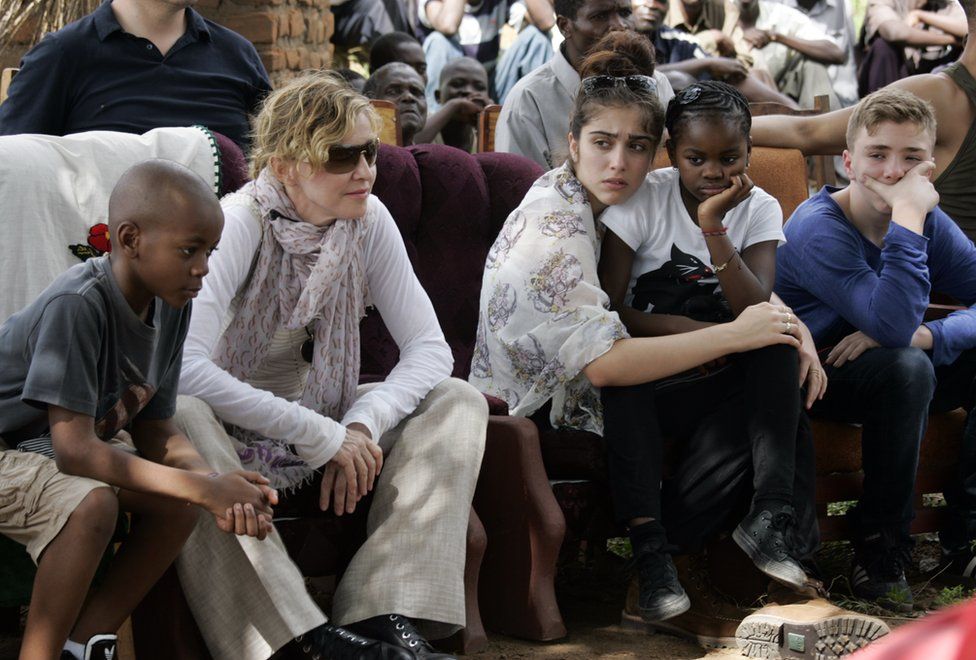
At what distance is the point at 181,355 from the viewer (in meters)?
2.74

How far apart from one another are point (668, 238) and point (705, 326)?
286 mm

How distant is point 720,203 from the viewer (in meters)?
3.45

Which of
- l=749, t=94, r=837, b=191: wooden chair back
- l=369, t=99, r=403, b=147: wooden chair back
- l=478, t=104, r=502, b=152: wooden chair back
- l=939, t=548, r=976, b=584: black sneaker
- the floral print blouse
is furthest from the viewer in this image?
l=478, t=104, r=502, b=152: wooden chair back

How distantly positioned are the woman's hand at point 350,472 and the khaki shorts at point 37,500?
618 millimetres

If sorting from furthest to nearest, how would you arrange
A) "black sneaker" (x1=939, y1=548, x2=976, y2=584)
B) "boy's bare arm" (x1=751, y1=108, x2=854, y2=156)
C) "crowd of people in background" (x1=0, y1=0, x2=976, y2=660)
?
1. "boy's bare arm" (x1=751, y1=108, x2=854, y2=156)
2. "black sneaker" (x1=939, y1=548, x2=976, y2=584)
3. "crowd of people in background" (x1=0, y1=0, x2=976, y2=660)

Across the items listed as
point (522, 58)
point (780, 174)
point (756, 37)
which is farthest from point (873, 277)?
point (756, 37)

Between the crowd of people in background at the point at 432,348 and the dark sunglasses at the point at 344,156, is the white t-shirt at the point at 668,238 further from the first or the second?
the dark sunglasses at the point at 344,156

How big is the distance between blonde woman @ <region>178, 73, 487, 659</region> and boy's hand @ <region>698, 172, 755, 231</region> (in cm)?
78

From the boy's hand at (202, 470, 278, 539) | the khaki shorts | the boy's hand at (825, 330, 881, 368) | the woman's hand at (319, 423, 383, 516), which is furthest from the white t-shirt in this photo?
the khaki shorts

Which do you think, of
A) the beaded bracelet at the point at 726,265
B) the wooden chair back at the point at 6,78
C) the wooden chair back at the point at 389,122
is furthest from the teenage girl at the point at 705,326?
the wooden chair back at the point at 6,78

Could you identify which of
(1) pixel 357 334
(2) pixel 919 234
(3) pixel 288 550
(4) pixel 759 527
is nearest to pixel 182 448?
(3) pixel 288 550

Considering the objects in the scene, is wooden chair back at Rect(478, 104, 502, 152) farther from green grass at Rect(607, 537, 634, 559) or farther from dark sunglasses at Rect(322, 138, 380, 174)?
dark sunglasses at Rect(322, 138, 380, 174)

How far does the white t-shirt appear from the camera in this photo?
3.55 m

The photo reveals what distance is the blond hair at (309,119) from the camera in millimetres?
3057
